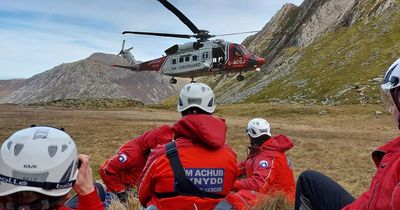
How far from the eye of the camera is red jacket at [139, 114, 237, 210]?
4578 mm

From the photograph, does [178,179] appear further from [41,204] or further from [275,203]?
[41,204]

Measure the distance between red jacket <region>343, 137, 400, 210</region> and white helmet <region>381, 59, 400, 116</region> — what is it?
1.14 feet

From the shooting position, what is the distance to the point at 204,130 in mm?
4594

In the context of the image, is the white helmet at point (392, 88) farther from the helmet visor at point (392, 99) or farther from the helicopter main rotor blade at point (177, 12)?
the helicopter main rotor blade at point (177, 12)

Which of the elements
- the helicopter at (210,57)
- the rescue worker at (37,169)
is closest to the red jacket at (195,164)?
the rescue worker at (37,169)

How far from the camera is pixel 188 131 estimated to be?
4680mm

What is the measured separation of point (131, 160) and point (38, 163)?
12.4 ft

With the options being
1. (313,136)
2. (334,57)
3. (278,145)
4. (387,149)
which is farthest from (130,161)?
(334,57)

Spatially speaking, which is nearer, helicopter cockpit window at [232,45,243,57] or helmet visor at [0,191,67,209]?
helmet visor at [0,191,67,209]

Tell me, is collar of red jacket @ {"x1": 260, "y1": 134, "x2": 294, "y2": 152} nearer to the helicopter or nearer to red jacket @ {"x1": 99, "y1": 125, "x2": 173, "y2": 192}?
red jacket @ {"x1": 99, "y1": 125, "x2": 173, "y2": 192}

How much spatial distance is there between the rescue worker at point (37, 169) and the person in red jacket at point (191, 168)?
154 cm

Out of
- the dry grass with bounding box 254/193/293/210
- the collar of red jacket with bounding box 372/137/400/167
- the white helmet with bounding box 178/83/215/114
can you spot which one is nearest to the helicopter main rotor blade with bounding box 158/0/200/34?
the white helmet with bounding box 178/83/215/114

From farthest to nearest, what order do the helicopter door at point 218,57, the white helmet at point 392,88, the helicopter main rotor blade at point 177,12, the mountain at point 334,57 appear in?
1. the mountain at point 334,57
2. the helicopter door at point 218,57
3. the helicopter main rotor blade at point 177,12
4. the white helmet at point 392,88

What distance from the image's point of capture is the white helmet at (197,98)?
16.9 feet
